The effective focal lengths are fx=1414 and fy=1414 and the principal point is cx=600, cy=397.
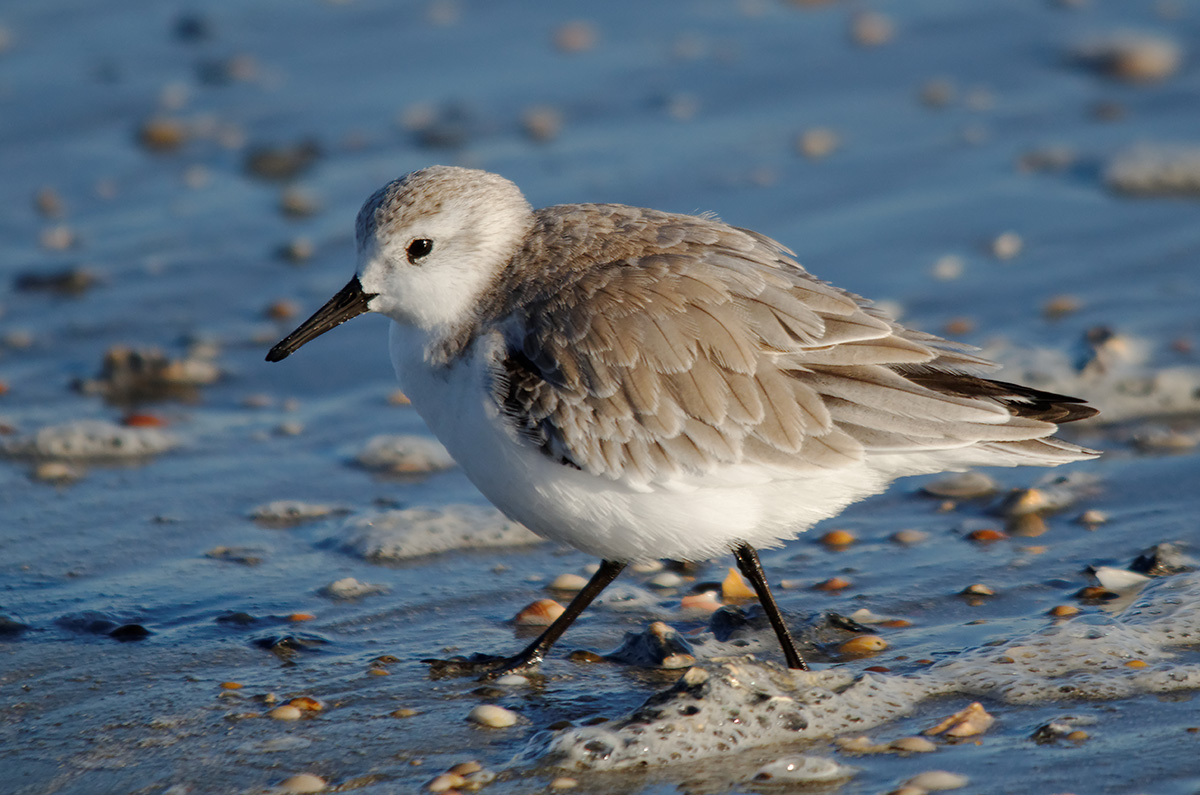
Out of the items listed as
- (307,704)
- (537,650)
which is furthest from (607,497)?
(307,704)

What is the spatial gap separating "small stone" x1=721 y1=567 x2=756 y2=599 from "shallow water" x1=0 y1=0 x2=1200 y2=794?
160 mm

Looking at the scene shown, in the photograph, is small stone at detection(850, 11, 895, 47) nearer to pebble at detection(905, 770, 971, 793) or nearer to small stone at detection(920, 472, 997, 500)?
small stone at detection(920, 472, 997, 500)

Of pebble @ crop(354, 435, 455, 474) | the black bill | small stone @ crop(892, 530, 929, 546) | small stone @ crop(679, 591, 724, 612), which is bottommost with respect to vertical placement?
small stone @ crop(679, 591, 724, 612)

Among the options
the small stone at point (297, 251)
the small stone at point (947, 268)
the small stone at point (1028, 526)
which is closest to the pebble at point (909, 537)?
the small stone at point (1028, 526)

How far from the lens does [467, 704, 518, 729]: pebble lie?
4.55 metres

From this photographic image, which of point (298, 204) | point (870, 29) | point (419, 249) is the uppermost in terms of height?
point (870, 29)

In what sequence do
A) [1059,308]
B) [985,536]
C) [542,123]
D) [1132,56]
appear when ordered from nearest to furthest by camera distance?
[985,536] → [1059,308] → [542,123] → [1132,56]

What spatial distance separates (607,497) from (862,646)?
42.9 inches

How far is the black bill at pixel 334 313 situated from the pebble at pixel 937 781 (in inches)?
96.2

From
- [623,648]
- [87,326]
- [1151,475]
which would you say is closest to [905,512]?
[1151,475]

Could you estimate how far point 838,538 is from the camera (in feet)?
19.2

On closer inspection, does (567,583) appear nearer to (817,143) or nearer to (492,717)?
(492,717)

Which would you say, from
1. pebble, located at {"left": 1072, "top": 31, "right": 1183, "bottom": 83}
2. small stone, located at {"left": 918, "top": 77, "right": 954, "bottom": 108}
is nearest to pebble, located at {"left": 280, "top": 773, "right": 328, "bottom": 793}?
small stone, located at {"left": 918, "top": 77, "right": 954, "bottom": 108}

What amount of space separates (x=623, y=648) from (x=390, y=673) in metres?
0.83
